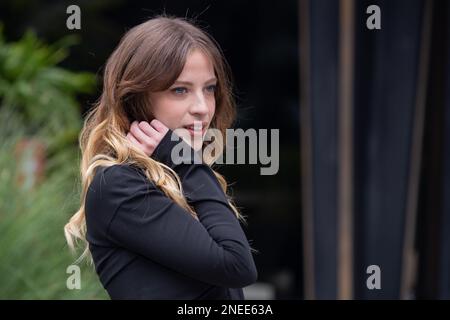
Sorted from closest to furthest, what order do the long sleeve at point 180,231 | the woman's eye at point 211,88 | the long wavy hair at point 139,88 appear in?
the long sleeve at point 180,231 < the long wavy hair at point 139,88 < the woman's eye at point 211,88

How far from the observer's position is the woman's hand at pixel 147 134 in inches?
76.6

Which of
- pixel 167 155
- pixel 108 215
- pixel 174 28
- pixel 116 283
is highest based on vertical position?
pixel 174 28

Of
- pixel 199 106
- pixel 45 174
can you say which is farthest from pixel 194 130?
pixel 45 174

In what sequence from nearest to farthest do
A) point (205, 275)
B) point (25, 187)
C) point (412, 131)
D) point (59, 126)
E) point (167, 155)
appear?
point (205, 275)
point (167, 155)
point (25, 187)
point (412, 131)
point (59, 126)

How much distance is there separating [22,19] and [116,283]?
5.17 meters

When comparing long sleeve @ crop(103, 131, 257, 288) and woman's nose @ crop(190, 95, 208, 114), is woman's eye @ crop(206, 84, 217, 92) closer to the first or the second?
woman's nose @ crop(190, 95, 208, 114)

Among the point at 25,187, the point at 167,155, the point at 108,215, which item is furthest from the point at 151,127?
the point at 25,187

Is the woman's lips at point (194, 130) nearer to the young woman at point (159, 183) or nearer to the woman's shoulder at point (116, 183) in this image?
the young woman at point (159, 183)

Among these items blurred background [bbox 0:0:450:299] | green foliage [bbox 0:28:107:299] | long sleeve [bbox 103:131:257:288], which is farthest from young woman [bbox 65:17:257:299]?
blurred background [bbox 0:0:450:299]

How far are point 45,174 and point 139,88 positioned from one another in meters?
3.46


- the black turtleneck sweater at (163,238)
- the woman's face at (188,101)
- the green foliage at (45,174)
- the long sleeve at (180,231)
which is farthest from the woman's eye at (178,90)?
the green foliage at (45,174)

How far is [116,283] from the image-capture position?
1.91 meters

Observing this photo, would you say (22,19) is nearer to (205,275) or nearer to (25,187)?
(25,187)

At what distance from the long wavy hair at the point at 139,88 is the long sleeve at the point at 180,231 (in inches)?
1.5
